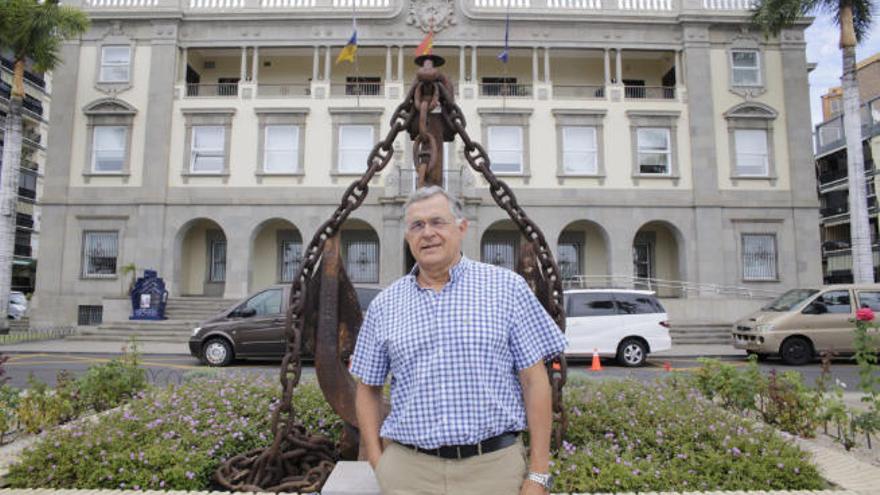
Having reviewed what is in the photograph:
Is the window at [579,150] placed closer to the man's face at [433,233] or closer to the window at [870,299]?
the window at [870,299]

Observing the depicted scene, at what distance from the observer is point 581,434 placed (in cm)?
445

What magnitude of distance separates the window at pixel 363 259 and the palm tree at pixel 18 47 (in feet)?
41.7

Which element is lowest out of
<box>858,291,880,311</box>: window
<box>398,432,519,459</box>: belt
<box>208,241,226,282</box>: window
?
<box>398,432,519,459</box>: belt

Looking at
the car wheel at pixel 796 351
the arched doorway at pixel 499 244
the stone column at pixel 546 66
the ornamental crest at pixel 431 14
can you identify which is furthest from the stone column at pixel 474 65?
the car wheel at pixel 796 351

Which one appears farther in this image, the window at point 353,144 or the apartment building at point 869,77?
the apartment building at point 869,77

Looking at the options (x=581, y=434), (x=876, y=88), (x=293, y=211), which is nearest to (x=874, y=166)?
(x=876, y=88)

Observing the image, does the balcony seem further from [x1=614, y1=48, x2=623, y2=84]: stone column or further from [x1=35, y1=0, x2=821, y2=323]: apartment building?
[x1=614, y1=48, x2=623, y2=84]: stone column

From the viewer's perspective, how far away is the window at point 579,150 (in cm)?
2322

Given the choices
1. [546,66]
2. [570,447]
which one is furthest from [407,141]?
[570,447]

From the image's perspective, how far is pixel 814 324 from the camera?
13.3 meters

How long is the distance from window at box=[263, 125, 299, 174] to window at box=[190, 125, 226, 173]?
190cm

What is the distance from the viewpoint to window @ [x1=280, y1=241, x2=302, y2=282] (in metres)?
24.6

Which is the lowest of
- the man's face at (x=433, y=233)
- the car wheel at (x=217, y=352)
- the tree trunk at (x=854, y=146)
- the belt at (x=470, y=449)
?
the car wheel at (x=217, y=352)

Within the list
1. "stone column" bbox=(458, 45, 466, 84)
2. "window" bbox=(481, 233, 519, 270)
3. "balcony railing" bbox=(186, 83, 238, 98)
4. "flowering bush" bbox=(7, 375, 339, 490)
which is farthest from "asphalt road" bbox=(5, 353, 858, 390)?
"stone column" bbox=(458, 45, 466, 84)
